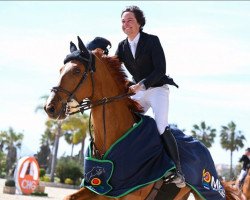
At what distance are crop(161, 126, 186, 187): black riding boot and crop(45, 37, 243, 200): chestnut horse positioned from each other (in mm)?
397

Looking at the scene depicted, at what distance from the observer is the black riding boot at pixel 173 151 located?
7.41 meters

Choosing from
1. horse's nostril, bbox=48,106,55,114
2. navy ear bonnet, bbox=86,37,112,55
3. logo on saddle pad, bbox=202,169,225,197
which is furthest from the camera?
logo on saddle pad, bbox=202,169,225,197

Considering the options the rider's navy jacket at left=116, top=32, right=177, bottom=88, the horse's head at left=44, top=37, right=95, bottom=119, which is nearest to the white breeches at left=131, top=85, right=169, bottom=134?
the rider's navy jacket at left=116, top=32, right=177, bottom=88

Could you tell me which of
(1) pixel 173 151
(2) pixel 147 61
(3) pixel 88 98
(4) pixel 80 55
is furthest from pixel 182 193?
(4) pixel 80 55

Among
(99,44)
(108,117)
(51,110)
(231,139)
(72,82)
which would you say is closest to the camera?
(51,110)

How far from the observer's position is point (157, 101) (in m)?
7.57

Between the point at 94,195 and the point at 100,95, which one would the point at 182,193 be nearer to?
the point at 94,195

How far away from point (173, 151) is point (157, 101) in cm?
81

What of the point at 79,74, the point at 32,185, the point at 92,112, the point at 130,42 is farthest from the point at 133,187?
the point at 32,185

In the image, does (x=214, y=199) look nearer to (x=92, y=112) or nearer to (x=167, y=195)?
(x=167, y=195)

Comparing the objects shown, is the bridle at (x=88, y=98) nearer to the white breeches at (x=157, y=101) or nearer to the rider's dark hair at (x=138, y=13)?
the white breeches at (x=157, y=101)

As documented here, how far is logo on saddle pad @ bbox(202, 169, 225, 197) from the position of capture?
8367 mm

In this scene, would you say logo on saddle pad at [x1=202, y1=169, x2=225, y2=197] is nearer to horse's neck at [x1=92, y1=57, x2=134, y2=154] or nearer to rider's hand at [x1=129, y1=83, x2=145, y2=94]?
Answer: horse's neck at [x1=92, y1=57, x2=134, y2=154]

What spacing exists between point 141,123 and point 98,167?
3.00 ft
